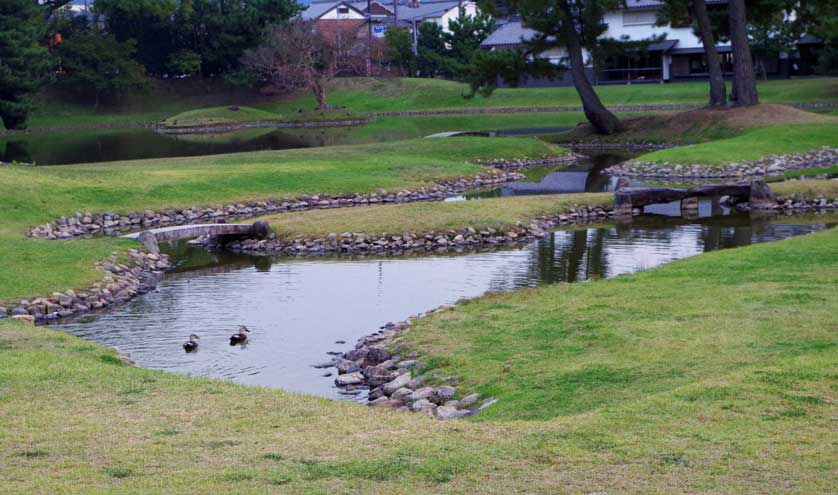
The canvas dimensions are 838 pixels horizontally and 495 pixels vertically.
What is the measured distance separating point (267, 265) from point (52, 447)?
1773 centimetres

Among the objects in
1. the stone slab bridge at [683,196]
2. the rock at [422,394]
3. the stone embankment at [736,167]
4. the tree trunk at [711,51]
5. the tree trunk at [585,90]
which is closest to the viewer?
the rock at [422,394]

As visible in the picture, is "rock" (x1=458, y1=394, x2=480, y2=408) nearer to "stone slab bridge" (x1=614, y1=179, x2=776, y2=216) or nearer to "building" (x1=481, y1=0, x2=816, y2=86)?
"stone slab bridge" (x1=614, y1=179, x2=776, y2=216)

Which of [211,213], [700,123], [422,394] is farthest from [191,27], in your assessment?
[422,394]

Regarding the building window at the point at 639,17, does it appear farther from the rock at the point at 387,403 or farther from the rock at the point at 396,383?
the rock at the point at 387,403

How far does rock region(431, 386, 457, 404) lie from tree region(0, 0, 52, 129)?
7469 centimetres

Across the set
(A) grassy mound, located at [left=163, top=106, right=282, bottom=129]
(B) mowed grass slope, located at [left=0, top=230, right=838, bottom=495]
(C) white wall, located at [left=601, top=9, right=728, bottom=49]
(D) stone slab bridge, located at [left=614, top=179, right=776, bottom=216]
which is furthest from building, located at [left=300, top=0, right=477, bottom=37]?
(B) mowed grass slope, located at [left=0, top=230, right=838, bottom=495]

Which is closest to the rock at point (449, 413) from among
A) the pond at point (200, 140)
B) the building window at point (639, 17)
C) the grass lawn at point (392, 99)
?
the pond at point (200, 140)

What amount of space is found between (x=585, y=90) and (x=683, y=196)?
84.6 feet

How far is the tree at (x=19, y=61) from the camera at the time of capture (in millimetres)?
82100

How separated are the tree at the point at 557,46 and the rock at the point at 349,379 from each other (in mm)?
41968

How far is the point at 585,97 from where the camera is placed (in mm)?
59594

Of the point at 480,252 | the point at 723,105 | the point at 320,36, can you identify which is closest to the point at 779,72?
the point at 723,105

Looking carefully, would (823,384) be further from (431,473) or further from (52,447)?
(52,447)

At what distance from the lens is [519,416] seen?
40.9 feet
